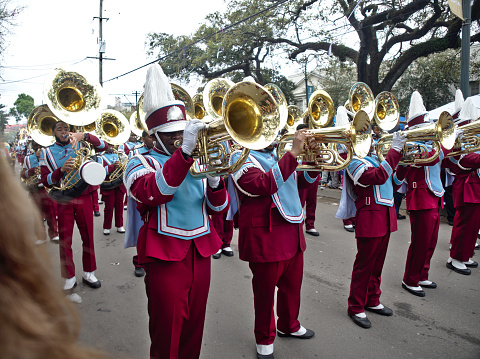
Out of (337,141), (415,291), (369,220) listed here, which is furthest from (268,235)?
(415,291)

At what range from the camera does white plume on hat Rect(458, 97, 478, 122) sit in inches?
198

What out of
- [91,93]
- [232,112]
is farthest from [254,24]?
[232,112]

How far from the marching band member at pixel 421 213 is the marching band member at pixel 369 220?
27.5 inches

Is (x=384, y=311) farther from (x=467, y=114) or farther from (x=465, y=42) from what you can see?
(x=465, y=42)

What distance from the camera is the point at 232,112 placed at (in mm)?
2385

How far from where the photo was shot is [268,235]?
290 cm

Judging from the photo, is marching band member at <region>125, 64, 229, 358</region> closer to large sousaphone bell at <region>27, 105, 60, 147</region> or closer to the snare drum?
the snare drum

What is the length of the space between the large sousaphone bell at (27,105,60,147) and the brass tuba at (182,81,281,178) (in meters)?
3.43

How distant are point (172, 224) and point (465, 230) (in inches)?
170

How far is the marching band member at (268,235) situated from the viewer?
2.82 m

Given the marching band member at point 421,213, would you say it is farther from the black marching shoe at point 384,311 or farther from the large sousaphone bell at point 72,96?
the large sousaphone bell at point 72,96

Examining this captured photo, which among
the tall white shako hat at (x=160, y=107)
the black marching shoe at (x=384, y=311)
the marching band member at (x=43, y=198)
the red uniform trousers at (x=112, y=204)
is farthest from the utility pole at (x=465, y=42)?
the marching band member at (x=43, y=198)

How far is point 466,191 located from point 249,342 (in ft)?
11.8

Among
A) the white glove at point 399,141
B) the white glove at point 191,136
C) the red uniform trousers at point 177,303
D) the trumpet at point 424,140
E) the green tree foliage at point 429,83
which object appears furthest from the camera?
the green tree foliage at point 429,83
